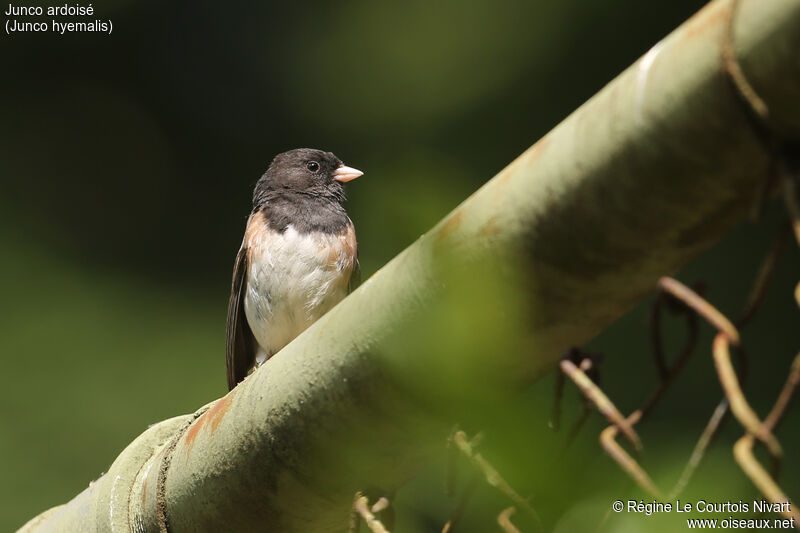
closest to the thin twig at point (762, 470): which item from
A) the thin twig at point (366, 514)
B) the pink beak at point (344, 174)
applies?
the thin twig at point (366, 514)

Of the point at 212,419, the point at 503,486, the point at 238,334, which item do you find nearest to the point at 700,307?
the point at 503,486

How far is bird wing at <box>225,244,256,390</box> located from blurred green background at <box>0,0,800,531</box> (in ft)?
1.69

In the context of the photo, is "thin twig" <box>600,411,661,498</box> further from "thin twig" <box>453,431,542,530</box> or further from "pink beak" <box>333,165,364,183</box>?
"pink beak" <box>333,165,364,183</box>

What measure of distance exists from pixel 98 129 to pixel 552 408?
4826mm

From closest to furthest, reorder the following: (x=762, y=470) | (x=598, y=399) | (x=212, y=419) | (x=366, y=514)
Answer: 1. (x=762, y=470)
2. (x=598, y=399)
3. (x=366, y=514)
4. (x=212, y=419)

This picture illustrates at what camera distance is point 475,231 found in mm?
748

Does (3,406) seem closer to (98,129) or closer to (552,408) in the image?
(98,129)

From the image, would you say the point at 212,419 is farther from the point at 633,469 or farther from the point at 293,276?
the point at 293,276

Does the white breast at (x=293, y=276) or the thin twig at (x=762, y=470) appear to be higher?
the white breast at (x=293, y=276)

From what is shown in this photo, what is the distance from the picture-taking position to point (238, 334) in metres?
2.92

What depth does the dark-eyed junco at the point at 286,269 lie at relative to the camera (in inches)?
105

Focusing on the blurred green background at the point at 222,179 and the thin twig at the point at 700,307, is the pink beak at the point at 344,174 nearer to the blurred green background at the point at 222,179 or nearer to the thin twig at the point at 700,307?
the blurred green background at the point at 222,179

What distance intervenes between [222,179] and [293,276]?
214cm

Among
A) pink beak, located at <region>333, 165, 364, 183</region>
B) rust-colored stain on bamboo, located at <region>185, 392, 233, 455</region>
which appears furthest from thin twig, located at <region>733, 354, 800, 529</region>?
pink beak, located at <region>333, 165, 364, 183</region>
